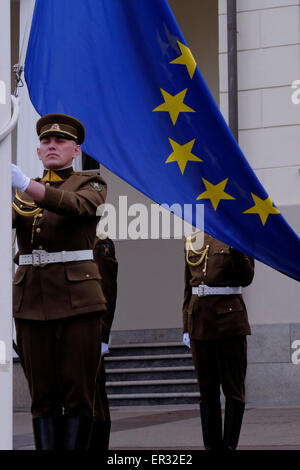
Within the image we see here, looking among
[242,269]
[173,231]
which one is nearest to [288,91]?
[173,231]

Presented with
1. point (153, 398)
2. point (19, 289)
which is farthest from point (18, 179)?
point (153, 398)

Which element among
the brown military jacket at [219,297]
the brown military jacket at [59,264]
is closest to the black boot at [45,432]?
the brown military jacket at [59,264]

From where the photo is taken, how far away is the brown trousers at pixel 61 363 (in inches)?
211

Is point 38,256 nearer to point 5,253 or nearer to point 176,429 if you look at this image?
point 5,253

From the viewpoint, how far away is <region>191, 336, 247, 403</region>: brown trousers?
279 inches

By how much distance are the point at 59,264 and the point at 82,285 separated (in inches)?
6.0

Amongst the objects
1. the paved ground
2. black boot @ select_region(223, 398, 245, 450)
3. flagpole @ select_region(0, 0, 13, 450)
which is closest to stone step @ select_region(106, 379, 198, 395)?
the paved ground

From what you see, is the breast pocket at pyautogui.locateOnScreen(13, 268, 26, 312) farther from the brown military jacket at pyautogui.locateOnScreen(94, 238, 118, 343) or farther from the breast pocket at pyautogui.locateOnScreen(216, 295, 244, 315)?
the breast pocket at pyautogui.locateOnScreen(216, 295, 244, 315)

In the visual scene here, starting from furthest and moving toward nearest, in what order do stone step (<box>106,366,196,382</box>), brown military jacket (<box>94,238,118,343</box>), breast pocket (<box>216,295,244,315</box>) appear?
1. stone step (<box>106,366,196,382</box>)
2. brown military jacket (<box>94,238,118,343</box>)
3. breast pocket (<box>216,295,244,315</box>)

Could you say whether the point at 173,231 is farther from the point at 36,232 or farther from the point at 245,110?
the point at 36,232

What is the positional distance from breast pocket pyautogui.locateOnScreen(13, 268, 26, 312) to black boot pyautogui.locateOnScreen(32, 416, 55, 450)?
0.56m

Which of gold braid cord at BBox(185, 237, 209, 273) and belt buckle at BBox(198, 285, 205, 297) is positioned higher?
gold braid cord at BBox(185, 237, 209, 273)

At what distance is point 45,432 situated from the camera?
5.43 m

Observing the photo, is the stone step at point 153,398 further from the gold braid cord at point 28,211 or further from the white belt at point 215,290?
the gold braid cord at point 28,211
